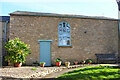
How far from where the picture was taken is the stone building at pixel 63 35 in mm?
9438

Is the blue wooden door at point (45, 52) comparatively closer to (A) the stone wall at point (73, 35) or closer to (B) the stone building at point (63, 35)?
(B) the stone building at point (63, 35)

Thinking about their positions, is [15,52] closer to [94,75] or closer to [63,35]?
[63,35]

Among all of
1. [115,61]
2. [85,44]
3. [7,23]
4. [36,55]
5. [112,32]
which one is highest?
[7,23]

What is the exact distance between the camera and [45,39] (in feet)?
31.8

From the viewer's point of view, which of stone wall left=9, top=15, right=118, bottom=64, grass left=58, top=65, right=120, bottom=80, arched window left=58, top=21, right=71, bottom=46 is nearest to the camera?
grass left=58, top=65, right=120, bottom=80

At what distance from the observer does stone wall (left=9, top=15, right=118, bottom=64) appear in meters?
9.41

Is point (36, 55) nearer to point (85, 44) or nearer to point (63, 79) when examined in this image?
point (85, 44)

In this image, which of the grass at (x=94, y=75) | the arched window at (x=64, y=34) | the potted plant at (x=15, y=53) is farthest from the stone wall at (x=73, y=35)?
the grass at (x=94, y=75)

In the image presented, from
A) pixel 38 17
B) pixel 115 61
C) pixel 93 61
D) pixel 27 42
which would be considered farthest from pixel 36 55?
pixel 115 61

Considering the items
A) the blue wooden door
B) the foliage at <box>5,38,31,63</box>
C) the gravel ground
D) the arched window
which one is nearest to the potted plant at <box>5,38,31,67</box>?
the foliage at <box>5,38,31,63</box>

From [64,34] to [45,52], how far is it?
2313 mm

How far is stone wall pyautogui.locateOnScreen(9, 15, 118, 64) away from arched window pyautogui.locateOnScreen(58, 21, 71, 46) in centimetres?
28

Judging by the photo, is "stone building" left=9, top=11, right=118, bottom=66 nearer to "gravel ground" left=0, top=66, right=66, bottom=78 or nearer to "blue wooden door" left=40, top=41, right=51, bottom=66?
"blue wooden door" left=40, top=41, right=51, bottom=66

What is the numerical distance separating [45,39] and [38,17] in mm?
1988
